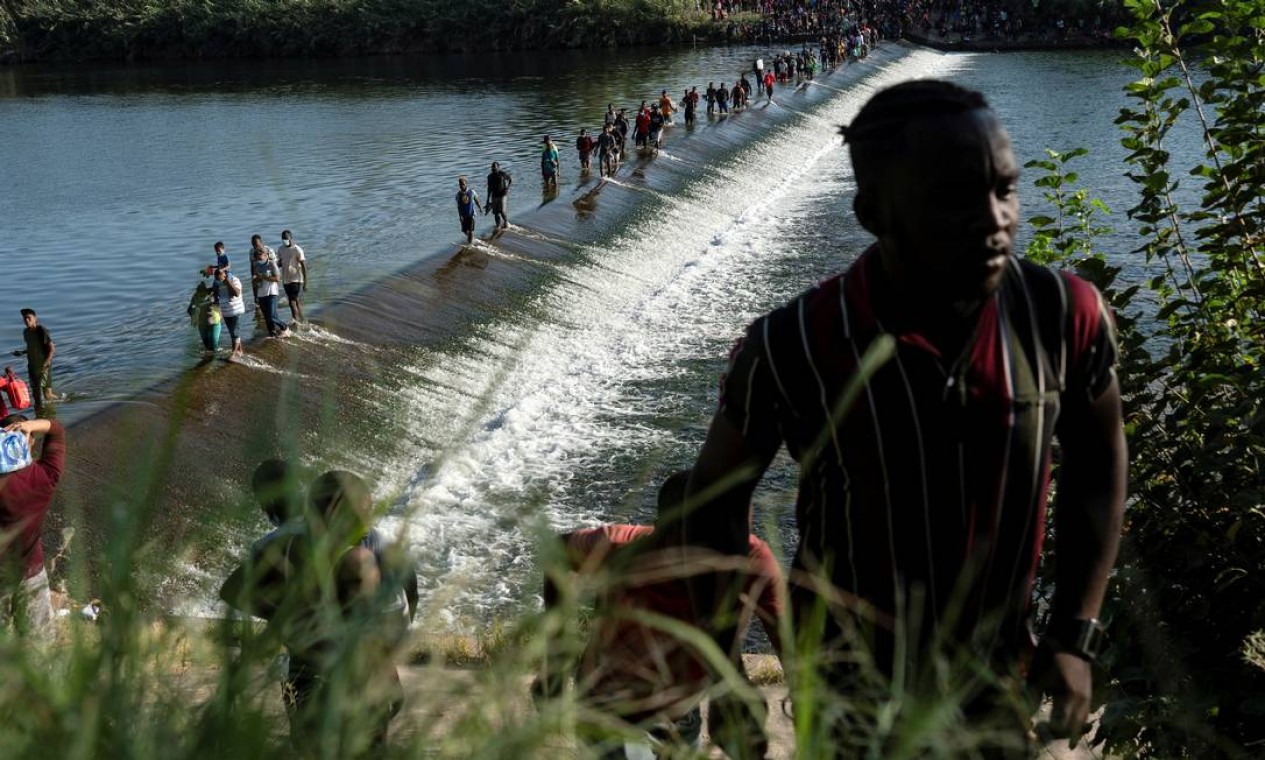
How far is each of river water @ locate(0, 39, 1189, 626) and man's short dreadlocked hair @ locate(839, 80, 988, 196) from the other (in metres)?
0.62

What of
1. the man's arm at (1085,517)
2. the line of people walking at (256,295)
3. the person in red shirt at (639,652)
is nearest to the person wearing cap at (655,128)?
the line of people walking at (256,295)

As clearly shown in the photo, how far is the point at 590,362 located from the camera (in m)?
16.4

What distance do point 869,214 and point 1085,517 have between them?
2.34 ft

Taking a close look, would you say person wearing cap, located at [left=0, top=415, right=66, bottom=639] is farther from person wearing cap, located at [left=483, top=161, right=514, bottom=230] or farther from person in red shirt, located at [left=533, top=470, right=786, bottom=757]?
person wearing cap, located at [left=483, top=161, right=514, bottom=230]

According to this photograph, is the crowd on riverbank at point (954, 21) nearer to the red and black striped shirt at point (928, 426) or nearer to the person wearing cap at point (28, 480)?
the person wearing cap at point (28, 480)

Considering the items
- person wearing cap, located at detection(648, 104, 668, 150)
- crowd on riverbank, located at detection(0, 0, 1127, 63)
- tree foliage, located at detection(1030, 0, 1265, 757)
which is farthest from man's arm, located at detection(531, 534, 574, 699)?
crowd on riverbank, located at detection(0, 0, 1127, 63)

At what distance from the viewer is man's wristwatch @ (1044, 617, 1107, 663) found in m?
2.40

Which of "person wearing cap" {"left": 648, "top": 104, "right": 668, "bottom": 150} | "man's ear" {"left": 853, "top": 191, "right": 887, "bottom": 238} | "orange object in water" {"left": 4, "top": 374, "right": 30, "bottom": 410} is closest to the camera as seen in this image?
"man's ear" {"left": 853, "top": 191, "right": 887, "bottom": 238}

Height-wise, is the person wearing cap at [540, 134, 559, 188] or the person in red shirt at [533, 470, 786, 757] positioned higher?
the person in red shirt at [533, 470, 786, 757]

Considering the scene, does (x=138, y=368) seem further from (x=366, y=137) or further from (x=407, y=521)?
(x=366, y=137)

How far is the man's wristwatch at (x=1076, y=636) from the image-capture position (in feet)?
7.89

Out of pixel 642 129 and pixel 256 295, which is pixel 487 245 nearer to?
pixel 256 295

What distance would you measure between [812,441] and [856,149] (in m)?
0.53

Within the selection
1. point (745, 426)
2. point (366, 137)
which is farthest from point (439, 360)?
point (366, 137)
